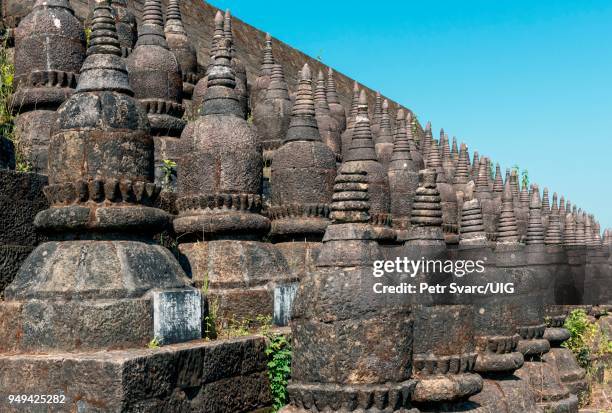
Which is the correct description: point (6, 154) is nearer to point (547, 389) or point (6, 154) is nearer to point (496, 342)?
point (496, 342)

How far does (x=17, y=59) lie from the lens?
6957 mm

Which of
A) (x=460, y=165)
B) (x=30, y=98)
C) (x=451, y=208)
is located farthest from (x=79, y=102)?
(x=460, y=165)

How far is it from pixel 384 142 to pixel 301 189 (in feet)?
14.3

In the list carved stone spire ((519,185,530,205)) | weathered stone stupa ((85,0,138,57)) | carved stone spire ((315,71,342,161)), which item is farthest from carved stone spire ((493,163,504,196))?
weathered stone stupa ((85,0,138,57))

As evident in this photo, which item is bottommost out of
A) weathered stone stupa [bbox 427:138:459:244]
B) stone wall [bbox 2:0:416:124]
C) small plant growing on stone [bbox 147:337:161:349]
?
small plant growing on stone [bbox 147:337:161:349]

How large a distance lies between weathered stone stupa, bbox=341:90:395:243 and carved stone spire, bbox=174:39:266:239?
6.64ft

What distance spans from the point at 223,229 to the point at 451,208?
5781 millimetres

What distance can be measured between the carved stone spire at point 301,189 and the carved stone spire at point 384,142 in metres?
3.62

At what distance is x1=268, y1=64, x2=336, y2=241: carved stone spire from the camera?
6.87 m

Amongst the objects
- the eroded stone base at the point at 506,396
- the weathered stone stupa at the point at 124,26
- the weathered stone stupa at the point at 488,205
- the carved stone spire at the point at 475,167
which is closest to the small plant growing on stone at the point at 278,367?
the eroded stone base at the point at 506,396

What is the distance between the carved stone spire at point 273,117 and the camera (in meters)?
8.88

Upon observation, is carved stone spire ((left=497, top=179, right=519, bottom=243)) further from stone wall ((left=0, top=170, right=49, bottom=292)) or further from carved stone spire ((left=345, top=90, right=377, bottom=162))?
stone wall ((left=0, top=170, right=49, bottom=292))

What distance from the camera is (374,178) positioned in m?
7.89

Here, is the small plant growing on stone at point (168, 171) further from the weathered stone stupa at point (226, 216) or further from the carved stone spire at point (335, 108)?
the carved stone spire at point (335, 108)
